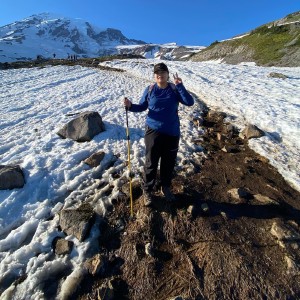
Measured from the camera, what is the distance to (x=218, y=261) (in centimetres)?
521

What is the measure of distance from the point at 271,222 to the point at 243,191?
113 centimetres

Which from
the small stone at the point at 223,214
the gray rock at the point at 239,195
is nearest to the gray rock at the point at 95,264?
the small stone at the point at 223,214

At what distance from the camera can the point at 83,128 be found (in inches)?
413

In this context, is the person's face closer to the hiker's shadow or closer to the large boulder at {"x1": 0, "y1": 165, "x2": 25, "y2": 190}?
the hiker's shadow

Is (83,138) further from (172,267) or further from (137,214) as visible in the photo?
(172,267)

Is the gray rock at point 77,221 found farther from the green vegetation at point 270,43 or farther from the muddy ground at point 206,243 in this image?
the green vegetation at point 270,43

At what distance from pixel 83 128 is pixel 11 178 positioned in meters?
3.50

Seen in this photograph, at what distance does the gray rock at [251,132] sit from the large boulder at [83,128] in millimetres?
5497

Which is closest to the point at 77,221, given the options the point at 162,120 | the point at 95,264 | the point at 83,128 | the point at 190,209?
the point at 95,264

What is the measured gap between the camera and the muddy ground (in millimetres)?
4906

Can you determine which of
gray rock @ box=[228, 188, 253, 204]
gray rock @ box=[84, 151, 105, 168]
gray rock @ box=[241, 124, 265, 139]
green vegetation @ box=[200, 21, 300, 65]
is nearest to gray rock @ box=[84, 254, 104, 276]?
gray rock @ box=[228, 188, 253, 204]

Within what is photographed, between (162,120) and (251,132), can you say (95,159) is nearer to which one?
(162,120)

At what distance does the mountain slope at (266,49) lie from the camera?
41125 millimetres

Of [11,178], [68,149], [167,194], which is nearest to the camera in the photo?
[167,194]
